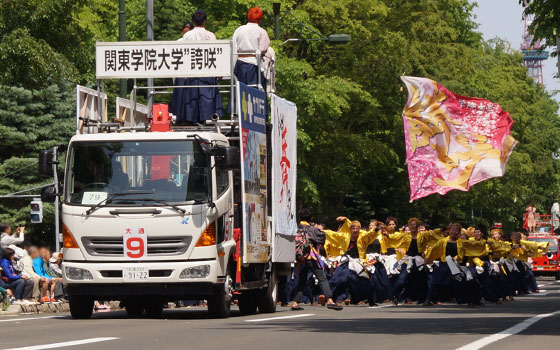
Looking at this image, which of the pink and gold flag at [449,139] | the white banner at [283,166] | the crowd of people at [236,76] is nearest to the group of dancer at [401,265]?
the pink and gold flag at [449,139]

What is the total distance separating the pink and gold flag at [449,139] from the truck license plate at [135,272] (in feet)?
40.1

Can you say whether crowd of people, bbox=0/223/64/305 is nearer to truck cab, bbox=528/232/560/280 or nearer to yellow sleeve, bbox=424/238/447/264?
yellow sleeve, bbox=424/238/447/264

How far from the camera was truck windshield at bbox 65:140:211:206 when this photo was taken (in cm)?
1811

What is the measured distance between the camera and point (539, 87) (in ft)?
315

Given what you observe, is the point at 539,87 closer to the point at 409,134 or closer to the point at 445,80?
the point at 445,80

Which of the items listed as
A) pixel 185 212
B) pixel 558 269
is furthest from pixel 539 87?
pixel 185 212

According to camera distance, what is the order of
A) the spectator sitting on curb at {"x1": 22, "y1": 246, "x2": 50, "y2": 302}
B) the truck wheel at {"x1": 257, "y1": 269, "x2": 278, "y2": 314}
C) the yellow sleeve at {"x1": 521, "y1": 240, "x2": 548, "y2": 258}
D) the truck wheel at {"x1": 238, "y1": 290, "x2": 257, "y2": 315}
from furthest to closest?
1. the yellow sleeve at {"x1": 521, "y1": 240, "x2": 548, "y2": 258}
2. the spectator sitting on curb at {"x1": 22, "y1": 246, "x2": 50, "y2": 302}
3. the truck wheel at {"x1": 238, "y1": 290, "x2": 257, "y2": 315}
4. the truck wheel at {"x1": 257, "y1": 269, "x2": 278, "y2": 314}

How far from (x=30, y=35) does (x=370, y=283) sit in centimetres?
847

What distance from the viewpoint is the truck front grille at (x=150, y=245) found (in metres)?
18.1

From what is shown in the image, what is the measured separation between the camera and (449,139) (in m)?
30.9

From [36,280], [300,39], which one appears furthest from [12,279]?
[300,39]

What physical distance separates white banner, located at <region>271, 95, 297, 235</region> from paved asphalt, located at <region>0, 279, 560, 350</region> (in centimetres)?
161

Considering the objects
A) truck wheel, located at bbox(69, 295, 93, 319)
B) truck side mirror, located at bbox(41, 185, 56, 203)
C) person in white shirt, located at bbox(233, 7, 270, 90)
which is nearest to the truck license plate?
truck wheel, located at bbox(69, 295, 93, 319)

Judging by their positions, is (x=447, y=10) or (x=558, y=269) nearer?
(x=447, y=10)
